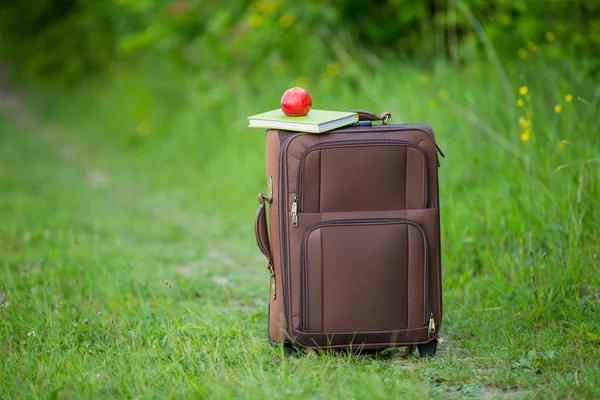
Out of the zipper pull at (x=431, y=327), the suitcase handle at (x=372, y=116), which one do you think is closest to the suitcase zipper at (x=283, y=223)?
the suitcase handle at (x=372, y=116)

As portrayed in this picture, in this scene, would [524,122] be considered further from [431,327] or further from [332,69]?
[332,69]

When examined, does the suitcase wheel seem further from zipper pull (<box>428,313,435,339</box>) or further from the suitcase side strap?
the suitcase side strap

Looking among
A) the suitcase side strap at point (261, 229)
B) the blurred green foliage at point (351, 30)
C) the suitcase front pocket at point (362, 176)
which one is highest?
the blurred green foliage at point (351, 30)

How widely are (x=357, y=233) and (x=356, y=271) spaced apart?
13 centimetres

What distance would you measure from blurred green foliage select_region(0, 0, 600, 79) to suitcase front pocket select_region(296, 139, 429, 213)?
223cm

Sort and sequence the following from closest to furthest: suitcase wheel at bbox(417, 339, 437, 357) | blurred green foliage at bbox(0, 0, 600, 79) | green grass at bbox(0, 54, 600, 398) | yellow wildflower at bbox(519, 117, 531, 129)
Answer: green grass at bbox(0, 54, 600, 398) → suitcase wheel at bbox(417, 339, 437, 357) → yellow wildflower at bbox(519, 117, 531, 129) → blurred green foliage at bbox(0, 0, 600, 79)

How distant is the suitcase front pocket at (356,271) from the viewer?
261cm

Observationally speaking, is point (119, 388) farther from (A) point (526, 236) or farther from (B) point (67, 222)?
(B) point (67, 222)

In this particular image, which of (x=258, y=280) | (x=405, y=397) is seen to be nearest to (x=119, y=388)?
(x=405, y=397)

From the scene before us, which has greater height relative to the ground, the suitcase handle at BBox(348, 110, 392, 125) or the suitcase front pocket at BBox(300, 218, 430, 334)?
the suitcase handle at BBox(348, 110, 392, 125)

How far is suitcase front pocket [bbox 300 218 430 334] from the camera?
103 inches

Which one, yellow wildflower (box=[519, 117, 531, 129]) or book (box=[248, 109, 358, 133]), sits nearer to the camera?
book (box=[248, 109, 358, 133])

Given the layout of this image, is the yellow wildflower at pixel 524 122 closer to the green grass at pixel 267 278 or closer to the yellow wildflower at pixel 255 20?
the green grass at pixel 267 278

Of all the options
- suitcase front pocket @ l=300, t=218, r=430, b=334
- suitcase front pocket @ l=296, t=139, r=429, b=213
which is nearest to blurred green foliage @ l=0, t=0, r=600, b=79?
suitcase front pocket @ l=296, t=139, r=429, b=213
